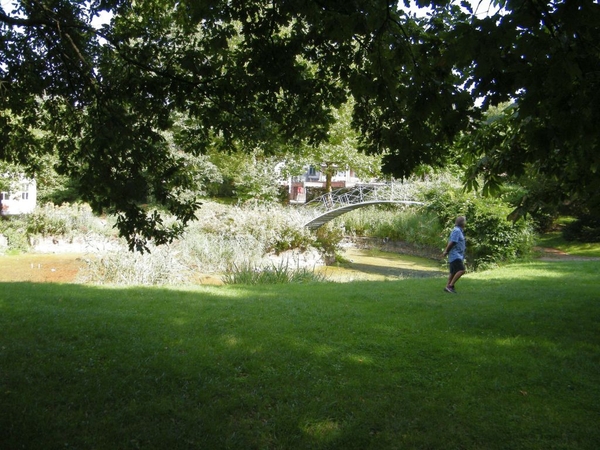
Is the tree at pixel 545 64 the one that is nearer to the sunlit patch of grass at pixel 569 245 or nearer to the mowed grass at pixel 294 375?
the mowed grass at pixel 294 375

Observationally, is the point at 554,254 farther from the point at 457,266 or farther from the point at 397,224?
the point at 457,266

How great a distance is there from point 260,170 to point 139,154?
25.9 meters

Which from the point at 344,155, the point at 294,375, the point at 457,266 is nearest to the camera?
the point at 294,375

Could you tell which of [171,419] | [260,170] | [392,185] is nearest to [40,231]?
[260,170]

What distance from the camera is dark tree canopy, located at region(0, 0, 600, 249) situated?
391 cm

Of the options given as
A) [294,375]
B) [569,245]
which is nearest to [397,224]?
[569,245]

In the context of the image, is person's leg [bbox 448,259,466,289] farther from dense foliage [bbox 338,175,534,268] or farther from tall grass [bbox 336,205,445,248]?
tall grass [bbox 336,205,445,248]

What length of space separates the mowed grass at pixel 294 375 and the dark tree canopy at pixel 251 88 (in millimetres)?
1427

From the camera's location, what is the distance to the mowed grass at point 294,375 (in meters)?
3.86

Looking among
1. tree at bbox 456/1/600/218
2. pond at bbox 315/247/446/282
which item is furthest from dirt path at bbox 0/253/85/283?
tree at bbox 456/1/600/218

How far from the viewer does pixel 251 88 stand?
5.20 meters

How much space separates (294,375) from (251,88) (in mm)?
2939

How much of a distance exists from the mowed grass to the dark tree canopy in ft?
4.68

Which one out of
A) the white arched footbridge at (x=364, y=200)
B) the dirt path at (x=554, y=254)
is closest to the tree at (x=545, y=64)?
the white arched footbridge at (x=364, y=200)
